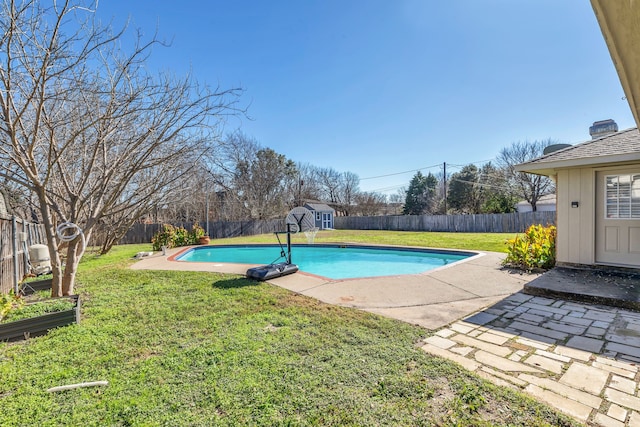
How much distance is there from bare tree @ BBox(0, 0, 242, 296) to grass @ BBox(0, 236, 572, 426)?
1900mm

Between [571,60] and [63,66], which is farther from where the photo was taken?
[571,60]

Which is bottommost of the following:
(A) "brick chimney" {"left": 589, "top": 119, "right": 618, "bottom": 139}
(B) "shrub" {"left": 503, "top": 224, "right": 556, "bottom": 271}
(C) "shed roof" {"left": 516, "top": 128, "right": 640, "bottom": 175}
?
(B) "shrub" {"left": 503, "top": 224, "right": 556, "bottom": 271}

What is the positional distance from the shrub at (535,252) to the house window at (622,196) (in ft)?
3.97

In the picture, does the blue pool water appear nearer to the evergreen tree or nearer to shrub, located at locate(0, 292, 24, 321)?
shrub, located at locate(0, 292, 24, 321)

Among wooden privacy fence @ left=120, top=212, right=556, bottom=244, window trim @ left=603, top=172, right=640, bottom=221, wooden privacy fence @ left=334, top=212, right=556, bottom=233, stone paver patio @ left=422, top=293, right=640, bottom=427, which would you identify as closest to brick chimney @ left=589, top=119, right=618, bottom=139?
window trim @ left=603, top=172, right=640, bottom=221

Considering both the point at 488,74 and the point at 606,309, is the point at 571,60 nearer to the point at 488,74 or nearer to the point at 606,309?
the point at 488,74

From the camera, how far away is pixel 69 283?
164 inches

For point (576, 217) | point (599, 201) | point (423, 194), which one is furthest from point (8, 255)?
point (423, 194)

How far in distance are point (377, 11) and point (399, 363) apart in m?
7.74

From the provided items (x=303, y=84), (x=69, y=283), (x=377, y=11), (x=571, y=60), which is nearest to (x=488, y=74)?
(x=571, y=60)

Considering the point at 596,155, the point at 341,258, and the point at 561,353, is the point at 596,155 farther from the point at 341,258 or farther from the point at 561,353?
the point at 341,258

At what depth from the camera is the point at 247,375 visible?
7.00ft

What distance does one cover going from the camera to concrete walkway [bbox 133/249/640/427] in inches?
75.1

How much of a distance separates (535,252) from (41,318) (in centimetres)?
827
